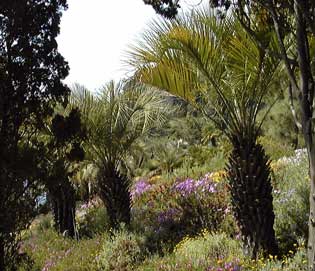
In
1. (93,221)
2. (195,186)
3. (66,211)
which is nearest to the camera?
(195,186)

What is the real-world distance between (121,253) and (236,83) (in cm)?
388

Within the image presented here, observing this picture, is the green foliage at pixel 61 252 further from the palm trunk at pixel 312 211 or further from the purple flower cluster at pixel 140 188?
the palm trunk at pixel 312 211

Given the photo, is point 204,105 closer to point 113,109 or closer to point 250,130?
point 250,130

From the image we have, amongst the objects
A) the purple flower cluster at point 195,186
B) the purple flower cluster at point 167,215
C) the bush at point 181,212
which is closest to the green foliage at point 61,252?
the bush at point 181,212

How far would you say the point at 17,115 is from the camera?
23.9 ft

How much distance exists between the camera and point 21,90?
23.9 ft

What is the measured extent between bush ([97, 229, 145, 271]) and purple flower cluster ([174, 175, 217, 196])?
202 centimetres

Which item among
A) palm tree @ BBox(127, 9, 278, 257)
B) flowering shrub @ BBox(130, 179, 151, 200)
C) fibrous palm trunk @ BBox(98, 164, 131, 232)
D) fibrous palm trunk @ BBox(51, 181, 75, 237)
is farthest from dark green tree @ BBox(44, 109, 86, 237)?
flowering shrub @ BBox(130, 179, 151, 200)

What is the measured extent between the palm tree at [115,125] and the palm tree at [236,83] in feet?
11.7

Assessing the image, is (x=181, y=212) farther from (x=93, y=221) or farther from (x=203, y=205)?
(x=93, y=221)

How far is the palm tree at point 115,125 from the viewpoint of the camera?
36.5 ft

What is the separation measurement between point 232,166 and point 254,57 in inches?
63.0

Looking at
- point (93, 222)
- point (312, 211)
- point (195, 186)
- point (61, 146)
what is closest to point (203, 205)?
point (195, 186)

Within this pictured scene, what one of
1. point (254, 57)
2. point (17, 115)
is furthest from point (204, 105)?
point (17, 115)
